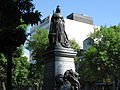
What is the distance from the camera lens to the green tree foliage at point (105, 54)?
35.6 meters

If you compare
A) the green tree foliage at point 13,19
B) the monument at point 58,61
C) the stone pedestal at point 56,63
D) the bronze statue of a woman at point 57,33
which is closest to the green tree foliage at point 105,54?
the bronze statue of a woman at point 57,33

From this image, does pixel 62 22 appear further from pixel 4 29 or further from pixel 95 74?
pixel 95 74

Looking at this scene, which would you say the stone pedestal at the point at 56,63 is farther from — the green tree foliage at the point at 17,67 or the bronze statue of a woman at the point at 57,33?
the green tree foliage at the point at 17,67

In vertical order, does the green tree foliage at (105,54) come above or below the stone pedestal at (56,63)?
above

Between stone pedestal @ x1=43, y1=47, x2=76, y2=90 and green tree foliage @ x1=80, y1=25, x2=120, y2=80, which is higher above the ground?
green tree foliage @ x1=80, y1=25, x2=120, y2=80

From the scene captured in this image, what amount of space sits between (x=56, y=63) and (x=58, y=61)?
20cm

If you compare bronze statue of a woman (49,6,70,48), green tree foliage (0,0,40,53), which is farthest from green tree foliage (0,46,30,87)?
green tree foliage (0,0,40,53)

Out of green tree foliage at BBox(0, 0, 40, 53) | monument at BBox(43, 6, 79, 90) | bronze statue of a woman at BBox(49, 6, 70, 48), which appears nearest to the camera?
green tree foliage at BBox(0, 0, 40, 53)

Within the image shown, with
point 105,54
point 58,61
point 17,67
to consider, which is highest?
point 105,54

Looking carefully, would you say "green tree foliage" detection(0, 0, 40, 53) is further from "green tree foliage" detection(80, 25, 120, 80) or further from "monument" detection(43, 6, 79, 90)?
"green tree foliage" detection(80, 25, 120, 80)

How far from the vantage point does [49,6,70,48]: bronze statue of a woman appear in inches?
624

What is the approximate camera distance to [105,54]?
117 feet

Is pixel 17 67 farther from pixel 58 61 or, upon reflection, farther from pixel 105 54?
pixel 58 61

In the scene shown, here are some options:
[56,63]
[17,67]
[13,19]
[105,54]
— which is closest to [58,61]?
[56,63]
